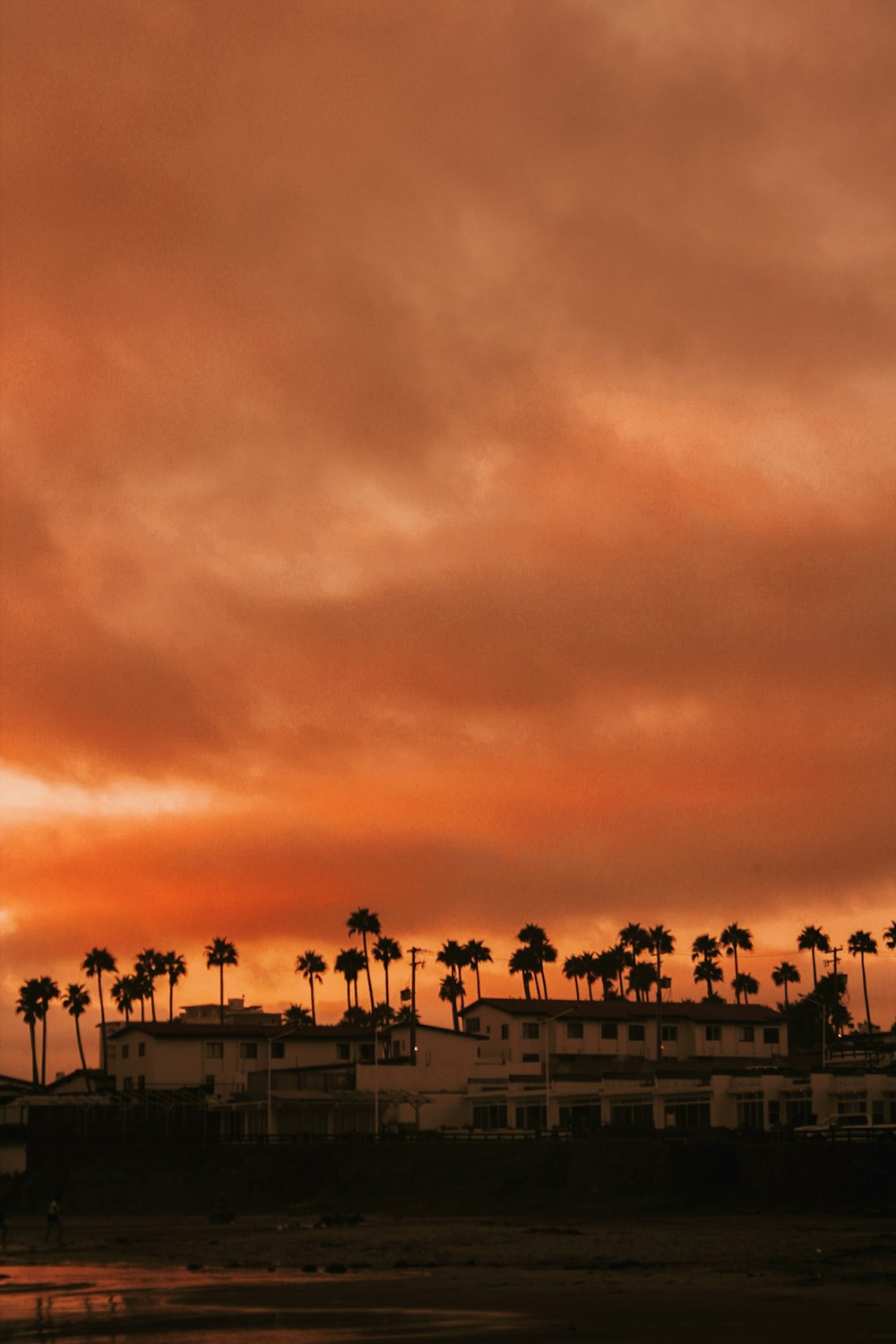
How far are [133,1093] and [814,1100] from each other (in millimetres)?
52615

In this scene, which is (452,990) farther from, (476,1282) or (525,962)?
(476,1282)

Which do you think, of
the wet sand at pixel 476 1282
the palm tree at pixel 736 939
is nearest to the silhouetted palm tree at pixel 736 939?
the palm tree at pixel 736 939

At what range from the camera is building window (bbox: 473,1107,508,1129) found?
355 ft

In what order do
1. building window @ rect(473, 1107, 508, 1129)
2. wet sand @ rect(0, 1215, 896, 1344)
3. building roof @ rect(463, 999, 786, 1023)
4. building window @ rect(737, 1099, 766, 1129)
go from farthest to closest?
1. building roof @ rect(463, 999, 786, 1023)
2. building window @ rect(473, 1107, 508, 1129)
3. building window @ rect(737, 1099, 766, 1129)
4. wet sand @ rect(0, 1215, 896, 1344)

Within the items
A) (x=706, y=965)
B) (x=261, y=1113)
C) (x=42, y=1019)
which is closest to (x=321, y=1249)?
(x=261, y=1113)

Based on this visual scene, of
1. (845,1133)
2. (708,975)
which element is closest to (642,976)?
(708,975)

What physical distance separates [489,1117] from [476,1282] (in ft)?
209

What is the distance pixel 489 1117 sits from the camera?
10975cm

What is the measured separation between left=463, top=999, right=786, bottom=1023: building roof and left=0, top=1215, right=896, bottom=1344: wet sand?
197ft

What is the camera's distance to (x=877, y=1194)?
230ft

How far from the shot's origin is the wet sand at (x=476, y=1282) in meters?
36.9

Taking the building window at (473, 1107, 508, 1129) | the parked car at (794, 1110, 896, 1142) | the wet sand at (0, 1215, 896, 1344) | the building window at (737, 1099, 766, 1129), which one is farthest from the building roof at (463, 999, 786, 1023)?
the wet sand at (0, 1215, 896, 1344)

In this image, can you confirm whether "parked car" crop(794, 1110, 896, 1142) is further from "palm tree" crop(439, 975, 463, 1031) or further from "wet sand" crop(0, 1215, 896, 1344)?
"palm tree" crop(439, 975, 463, 1031)

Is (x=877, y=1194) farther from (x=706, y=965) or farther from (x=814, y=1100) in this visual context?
(x=706, y=965)
